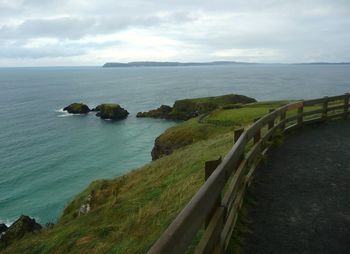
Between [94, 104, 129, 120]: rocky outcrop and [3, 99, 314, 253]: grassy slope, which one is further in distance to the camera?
[94, 104, 129, 120]: rocky outcrop

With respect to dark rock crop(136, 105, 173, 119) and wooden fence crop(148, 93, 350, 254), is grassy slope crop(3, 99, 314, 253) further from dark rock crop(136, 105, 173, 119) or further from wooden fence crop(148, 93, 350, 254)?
dark rock crop(136, 105, 173, 119)

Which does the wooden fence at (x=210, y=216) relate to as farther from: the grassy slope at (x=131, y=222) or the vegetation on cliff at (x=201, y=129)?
the vegetation on cliff at (x=201, y=129)

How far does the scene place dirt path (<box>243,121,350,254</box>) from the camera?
5957 millimetres

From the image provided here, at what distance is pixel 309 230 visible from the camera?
641 centimetres

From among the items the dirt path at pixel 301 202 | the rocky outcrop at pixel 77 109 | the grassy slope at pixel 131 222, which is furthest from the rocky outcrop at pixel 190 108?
the grassy slope at pixel 131 222

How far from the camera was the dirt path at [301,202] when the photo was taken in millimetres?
5957

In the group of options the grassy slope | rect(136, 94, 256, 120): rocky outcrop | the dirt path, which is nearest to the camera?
the dirt path

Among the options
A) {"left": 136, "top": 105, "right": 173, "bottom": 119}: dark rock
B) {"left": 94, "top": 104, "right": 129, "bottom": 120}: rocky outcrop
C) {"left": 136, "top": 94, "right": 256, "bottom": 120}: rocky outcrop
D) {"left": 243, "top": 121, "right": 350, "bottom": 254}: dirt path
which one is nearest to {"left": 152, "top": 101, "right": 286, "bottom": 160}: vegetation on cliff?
{"left": 243, "top": 121, "right": 350, "bottom": 254}: dirt path

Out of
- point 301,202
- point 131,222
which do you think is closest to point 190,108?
point 131,222

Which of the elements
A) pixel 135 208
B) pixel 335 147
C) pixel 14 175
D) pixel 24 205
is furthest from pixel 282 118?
pixel 14 175

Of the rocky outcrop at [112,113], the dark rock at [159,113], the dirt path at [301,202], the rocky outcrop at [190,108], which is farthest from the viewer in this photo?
the dark rock at [159,113]

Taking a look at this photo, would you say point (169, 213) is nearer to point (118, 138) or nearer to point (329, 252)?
point (329, 252)

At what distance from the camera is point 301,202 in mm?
7758

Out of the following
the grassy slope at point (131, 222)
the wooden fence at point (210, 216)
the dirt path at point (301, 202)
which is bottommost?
the grassy slope at point (131, 222)
